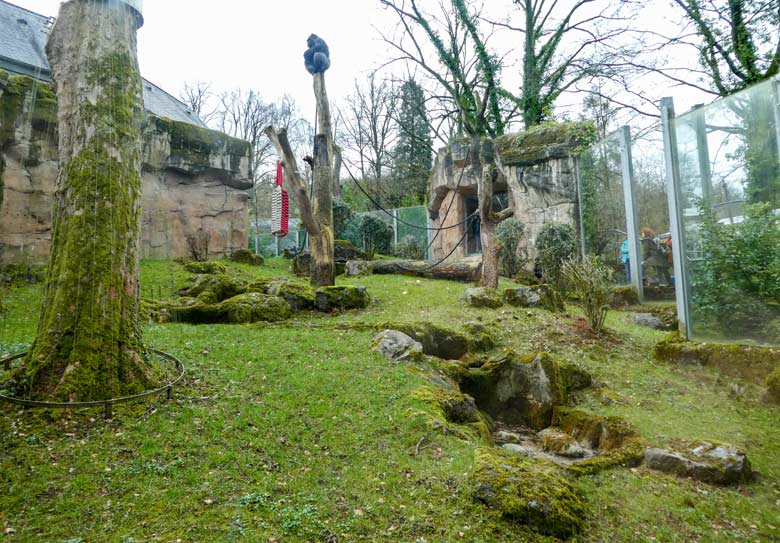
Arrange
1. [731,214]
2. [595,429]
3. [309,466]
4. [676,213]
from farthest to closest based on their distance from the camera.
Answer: [676,213] < [731,214] < [595,429] < [309,466]

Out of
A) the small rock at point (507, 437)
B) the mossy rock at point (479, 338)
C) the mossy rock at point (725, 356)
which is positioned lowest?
the small rock at point (507, 437)

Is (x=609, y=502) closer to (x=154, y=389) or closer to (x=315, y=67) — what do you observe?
(x=154, y=389)

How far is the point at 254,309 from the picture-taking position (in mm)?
7762

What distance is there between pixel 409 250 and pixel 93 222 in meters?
15.0

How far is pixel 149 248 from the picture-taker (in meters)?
13.4

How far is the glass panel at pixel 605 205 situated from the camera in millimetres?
11227

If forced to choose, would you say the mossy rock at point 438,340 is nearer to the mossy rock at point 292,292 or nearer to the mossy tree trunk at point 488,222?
the mossy rock at point 292,292

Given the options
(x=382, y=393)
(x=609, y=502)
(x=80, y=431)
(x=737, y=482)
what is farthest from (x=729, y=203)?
(x=80, y=431)

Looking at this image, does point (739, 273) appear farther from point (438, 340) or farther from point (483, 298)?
point (483, 298)

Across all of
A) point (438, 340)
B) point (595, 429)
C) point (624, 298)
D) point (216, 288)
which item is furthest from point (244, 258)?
point (595, 429)

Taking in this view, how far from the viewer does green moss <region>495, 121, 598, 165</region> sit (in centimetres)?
1332

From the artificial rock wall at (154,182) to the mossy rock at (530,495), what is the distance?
921cm

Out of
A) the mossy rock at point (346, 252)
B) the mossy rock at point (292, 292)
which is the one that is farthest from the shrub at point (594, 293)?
the mossy rock at point (346, 252)

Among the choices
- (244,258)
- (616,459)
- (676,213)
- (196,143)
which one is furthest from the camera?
(244,258)
